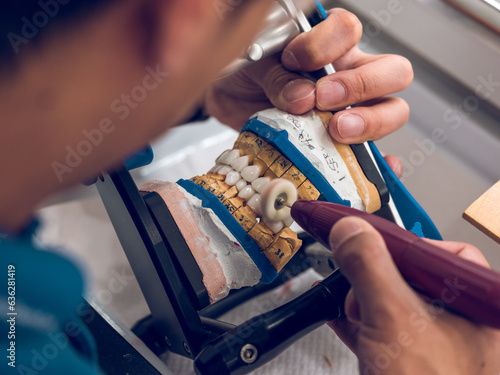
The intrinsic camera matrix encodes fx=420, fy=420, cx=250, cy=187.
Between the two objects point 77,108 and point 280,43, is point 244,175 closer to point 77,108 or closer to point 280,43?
point 280,43

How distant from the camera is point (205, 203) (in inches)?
21.0

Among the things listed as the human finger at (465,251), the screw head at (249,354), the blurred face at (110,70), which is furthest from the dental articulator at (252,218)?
the blurred face at (110,70)

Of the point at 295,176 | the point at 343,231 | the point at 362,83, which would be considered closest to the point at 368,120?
the point at 362,83

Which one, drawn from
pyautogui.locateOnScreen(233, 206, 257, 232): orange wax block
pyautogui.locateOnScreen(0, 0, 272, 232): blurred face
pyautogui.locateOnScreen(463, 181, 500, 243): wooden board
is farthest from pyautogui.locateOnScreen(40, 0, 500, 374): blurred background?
pyautogui.locateOnScreen(0, 0, 272, 232): blurred face

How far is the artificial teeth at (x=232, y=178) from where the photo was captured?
56 cm

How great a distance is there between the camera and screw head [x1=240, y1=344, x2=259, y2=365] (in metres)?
0.42

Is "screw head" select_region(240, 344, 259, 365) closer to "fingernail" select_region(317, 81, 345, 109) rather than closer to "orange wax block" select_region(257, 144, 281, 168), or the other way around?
"orange wax block" select_region(257, 144, 281, 168)

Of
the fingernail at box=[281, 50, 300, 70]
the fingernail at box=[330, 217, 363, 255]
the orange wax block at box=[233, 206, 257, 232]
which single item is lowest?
the fingernail at box=[330, 217, 363, 255]

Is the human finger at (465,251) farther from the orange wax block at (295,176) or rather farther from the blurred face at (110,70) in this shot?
the blurred face at (110,70)

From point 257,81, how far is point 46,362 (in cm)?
54

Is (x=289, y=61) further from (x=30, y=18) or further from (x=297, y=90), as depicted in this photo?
(x=30, y=18)

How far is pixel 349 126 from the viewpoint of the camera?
0.58m

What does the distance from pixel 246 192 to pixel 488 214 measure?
37 cm

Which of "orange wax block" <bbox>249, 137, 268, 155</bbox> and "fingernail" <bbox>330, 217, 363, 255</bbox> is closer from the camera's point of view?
"fingernail" <bbox>330, 217, 363, 255</bbox>
